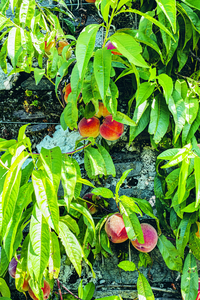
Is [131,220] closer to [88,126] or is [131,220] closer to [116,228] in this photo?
[116,228]

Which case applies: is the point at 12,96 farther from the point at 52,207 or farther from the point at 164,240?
the point at 164,240

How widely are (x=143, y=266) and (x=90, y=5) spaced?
1.56 meters

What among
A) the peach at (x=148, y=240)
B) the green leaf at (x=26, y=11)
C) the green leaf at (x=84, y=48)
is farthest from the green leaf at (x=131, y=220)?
the green leaf at (x=26, y=11)

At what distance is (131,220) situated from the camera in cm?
105

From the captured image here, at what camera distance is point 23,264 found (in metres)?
0.99

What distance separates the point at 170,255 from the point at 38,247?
27.3 inches

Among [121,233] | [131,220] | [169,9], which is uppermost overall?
[169,9]

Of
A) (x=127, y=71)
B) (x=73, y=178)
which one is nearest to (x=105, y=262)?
(x=73, y=178)

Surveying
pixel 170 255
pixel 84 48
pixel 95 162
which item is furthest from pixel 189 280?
pixel 84 48

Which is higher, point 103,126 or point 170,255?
point 103,126

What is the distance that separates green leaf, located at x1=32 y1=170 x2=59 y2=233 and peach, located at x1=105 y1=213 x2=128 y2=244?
1.65 feet

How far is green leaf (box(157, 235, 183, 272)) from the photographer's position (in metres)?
1.12

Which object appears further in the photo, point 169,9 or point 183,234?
point 183,234

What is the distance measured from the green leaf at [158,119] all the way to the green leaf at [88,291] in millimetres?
735
